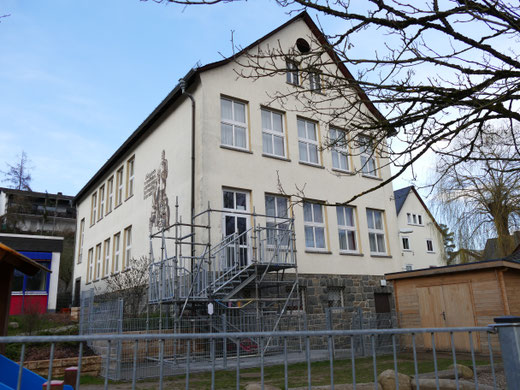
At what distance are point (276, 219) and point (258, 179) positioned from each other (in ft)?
4.99

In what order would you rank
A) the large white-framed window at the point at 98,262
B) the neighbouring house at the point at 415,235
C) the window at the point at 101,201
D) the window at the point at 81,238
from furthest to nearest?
1. the neighbouring house at the point at 415,235
2. the window at the point at 81,238
3. the window at the point at 101,201
4. the large white-framed window at the point at 98,262

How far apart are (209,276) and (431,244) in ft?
97.4

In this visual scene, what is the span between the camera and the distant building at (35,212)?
40.3 m

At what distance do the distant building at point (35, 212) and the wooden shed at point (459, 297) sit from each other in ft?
114

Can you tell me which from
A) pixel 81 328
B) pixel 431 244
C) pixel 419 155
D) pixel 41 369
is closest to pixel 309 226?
pixel 81 328

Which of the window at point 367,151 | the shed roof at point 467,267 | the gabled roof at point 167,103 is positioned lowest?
the shed roof at point 467,267

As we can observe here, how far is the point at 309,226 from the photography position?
1723 cm

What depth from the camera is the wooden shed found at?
1252 cm

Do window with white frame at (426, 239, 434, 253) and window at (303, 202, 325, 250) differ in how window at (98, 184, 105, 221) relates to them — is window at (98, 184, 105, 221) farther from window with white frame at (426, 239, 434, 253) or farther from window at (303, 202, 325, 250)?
window with white frame at (426, 239, 434, 253)

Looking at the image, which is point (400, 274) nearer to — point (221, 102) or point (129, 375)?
point (221, 102)

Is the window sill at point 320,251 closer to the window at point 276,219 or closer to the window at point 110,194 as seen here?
the window at point 276,219

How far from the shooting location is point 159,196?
17.3 meters

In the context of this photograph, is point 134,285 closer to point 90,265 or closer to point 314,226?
point 314,226

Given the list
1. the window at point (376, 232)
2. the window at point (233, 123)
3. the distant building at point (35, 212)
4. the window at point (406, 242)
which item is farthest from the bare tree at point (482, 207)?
the distant building at point (35, 212)
